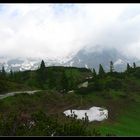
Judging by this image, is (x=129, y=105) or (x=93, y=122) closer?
(x=93, y=122)

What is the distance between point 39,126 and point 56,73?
353ft

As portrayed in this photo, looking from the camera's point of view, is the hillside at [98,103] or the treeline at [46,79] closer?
the hillside at [98,103]

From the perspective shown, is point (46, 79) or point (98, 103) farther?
point (46, 79)

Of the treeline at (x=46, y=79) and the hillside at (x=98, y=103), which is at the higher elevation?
the treeline at (x=46, y=79)

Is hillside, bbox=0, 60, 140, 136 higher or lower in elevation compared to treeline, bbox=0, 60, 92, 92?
lower

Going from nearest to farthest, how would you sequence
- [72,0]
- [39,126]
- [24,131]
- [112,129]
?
[72,0] → [24,131] → [39,126] → [112,129]

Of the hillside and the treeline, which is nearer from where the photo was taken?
the hillside

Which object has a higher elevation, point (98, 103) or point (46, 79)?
point (46, 79)

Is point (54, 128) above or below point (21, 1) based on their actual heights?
below

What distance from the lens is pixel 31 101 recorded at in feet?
234

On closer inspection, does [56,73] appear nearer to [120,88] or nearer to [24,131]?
[120,88]

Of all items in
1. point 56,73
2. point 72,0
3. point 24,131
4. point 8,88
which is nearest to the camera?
point 72,0

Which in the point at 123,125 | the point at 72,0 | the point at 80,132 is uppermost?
the point at 72,0

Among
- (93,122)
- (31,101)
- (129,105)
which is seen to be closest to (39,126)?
(93,122)
